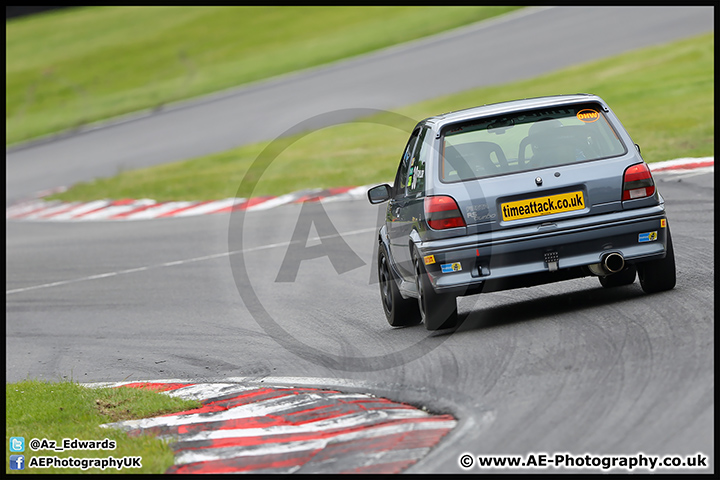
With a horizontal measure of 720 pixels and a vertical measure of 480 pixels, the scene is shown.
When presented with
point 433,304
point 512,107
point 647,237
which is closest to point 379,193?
point 433,304

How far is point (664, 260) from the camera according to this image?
7969 mm

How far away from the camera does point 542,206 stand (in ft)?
25.0

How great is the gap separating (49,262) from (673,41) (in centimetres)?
1977

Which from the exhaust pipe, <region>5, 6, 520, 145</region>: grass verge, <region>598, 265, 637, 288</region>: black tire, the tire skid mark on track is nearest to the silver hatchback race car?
the exhaust pipe

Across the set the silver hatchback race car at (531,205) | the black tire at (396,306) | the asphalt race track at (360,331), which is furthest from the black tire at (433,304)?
the black tire at (396,306)

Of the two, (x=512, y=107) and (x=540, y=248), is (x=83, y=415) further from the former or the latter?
(x=512, y=107)

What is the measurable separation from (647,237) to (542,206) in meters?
0.83

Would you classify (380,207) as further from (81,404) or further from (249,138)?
(249,138)

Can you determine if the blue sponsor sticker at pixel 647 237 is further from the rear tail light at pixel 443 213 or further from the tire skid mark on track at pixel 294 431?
the tire skid mark on track at pixel 294 431

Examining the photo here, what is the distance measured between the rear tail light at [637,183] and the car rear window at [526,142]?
217 millimetres

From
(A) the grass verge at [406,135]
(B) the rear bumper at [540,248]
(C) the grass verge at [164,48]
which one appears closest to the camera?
(B) the rear bumper at [540,248]

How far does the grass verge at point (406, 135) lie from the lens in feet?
64.3

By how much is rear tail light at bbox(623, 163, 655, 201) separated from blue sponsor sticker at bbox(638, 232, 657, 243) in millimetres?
283

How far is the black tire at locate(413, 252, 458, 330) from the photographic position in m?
7.90
